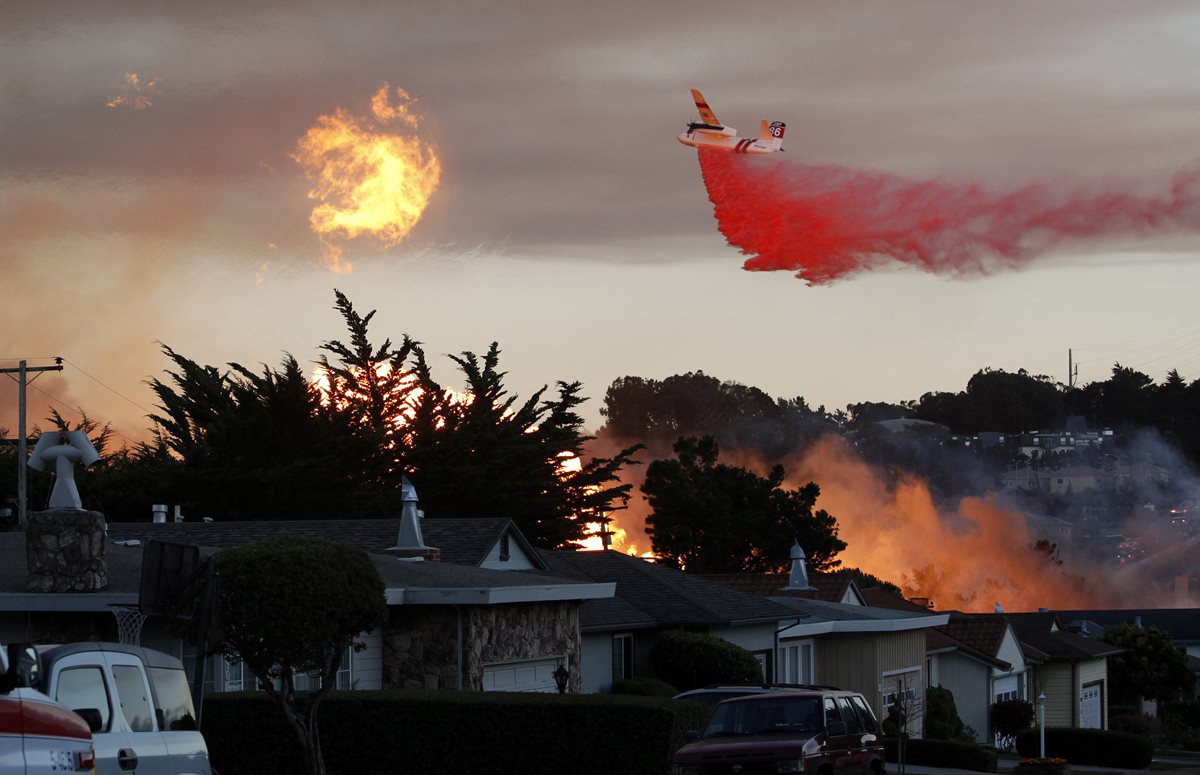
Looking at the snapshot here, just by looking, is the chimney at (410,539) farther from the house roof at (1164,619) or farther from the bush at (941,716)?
the house roof at (1164,619)

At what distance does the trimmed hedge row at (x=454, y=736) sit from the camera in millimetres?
24219

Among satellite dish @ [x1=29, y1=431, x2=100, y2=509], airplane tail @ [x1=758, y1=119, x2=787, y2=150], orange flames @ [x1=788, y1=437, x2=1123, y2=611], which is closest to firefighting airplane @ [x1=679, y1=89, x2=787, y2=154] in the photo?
airplane tail @ [x1=758, y1=119, x2=787, y2=150]

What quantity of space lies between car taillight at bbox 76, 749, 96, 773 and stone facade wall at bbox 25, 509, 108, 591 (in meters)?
11.2

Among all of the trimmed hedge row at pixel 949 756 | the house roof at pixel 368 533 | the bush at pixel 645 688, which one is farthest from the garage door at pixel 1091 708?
the house roof at pixel 368 533

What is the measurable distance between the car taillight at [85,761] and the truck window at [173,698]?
112 inches

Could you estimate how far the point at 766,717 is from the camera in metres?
23.7

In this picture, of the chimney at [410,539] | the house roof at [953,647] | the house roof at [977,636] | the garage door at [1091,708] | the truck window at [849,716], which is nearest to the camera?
the truck window at [849,716]

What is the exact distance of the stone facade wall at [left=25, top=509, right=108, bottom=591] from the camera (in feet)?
77.7

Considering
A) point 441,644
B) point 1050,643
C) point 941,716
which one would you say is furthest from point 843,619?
point 1050,643

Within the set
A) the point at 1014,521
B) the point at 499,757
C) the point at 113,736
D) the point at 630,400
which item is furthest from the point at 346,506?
the point at 630,400

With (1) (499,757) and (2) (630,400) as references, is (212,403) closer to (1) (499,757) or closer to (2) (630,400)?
(1) (499,757)

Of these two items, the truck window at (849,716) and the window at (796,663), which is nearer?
the truck window at (849,716)

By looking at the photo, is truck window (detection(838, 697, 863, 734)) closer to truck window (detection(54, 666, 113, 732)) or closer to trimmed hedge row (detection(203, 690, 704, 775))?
trimmed hedge row (detection(203, 690, 704, 775))

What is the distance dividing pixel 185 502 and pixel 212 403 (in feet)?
15.7
